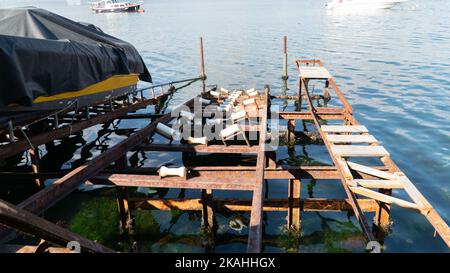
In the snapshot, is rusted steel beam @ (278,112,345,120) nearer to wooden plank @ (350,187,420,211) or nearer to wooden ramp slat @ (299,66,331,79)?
wooden ramp slat @ (299,66,331,79)

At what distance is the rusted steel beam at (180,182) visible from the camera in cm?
765

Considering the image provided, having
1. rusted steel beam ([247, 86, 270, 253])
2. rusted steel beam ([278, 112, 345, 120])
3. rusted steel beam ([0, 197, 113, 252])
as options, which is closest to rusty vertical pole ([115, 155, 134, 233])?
rusted steel beam ([247, 86, 270, 253])

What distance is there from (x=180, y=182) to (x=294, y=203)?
3628 mm

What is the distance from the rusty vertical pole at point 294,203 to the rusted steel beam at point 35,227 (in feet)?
19.0

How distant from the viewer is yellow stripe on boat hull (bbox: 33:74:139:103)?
400 inches

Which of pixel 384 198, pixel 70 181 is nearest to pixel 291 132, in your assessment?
pixel 384 198

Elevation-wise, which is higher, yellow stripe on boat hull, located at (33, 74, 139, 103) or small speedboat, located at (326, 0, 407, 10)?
small speedboat, located at (326, 0, 407, 10)

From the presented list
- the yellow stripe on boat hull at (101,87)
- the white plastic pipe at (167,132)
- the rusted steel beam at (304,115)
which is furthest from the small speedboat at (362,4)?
the white plastic pipe at (167,132)

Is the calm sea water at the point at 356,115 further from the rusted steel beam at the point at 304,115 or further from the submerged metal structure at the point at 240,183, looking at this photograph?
the rusted steel beam at the point at 304,115

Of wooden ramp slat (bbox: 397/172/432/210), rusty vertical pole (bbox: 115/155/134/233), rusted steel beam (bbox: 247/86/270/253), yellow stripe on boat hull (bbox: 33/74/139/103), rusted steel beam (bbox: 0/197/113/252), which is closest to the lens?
rusted steel beam (bbox: 0/197/113/252)

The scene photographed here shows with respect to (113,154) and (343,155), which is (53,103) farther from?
(343,155)

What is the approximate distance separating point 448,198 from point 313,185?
473 cm

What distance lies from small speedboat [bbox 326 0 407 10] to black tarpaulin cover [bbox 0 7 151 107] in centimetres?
11451
